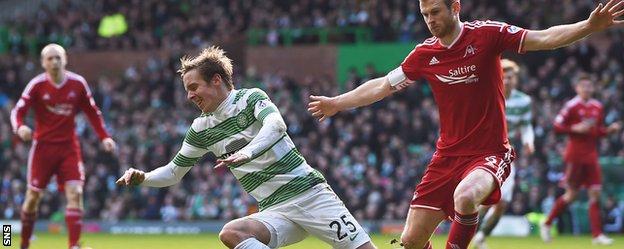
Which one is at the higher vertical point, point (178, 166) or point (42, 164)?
point (178, 166)

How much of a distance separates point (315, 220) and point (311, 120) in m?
18.1

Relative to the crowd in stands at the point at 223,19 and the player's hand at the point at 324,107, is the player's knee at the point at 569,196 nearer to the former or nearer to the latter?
the player's hand at the point at 324,107

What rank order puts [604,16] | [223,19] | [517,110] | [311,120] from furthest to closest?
[223,19] → [311,120] → [517,110] → [604,16]

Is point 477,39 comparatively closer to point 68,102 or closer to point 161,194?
point 68,102

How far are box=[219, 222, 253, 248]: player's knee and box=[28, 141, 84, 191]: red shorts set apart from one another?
19.1 ft

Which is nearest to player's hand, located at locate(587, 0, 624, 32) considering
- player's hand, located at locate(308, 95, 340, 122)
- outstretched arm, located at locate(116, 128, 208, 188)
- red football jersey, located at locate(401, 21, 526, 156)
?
red football jersey, located at locate(401, 21, 526, 156)

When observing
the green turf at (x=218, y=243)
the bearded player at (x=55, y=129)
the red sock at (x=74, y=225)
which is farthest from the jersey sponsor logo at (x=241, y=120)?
the green turf at (x=218, y=243)

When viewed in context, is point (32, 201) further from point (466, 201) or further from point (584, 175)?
point (584, 175)

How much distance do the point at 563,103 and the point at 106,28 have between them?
15120 millimetres

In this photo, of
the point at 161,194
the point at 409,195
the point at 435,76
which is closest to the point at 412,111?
the point at 409,195

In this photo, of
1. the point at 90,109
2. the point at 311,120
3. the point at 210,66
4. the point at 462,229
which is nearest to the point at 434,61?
the point at 462,229

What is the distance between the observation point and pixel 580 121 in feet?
57.6

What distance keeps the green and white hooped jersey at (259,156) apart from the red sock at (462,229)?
1.07 meters

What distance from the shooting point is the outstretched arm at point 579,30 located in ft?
26.3
